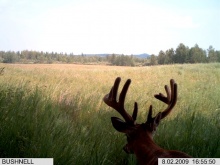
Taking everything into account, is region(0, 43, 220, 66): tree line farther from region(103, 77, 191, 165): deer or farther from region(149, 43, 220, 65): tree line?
region(103, 77, 191, 165): deer

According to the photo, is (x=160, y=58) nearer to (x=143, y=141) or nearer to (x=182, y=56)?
(x=182, y=56)

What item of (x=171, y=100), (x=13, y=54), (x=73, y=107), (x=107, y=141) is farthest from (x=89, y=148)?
(x=13, y=54)

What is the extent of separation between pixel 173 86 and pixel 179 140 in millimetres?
751

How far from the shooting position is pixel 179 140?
2229mm

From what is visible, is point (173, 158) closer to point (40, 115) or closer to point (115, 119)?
point (115, 119)

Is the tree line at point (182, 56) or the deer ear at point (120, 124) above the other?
the tree line at point (182, 56)

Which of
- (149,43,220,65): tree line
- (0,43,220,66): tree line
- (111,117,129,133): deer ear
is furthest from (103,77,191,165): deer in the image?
(149,43,220,65): tree line

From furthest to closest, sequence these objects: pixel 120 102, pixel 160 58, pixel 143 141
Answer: pixel 160 58, pixel 120 102, pixel 143 141

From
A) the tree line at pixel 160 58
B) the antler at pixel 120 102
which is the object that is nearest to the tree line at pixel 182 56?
the tree line at pixel 160 58

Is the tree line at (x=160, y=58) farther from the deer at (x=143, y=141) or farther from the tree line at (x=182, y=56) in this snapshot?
the deer at (x=143, y=141)

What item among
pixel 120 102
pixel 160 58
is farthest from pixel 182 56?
pixel 120 102

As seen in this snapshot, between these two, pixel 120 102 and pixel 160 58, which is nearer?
pixel 120 102

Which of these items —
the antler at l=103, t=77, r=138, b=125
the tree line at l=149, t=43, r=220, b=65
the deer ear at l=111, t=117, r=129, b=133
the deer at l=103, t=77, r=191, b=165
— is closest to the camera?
the deer at l=103, t=77, r=191, b=165

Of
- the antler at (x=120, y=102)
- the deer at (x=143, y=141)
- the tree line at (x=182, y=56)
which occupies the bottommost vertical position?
the deer at (x=143, y=141)
